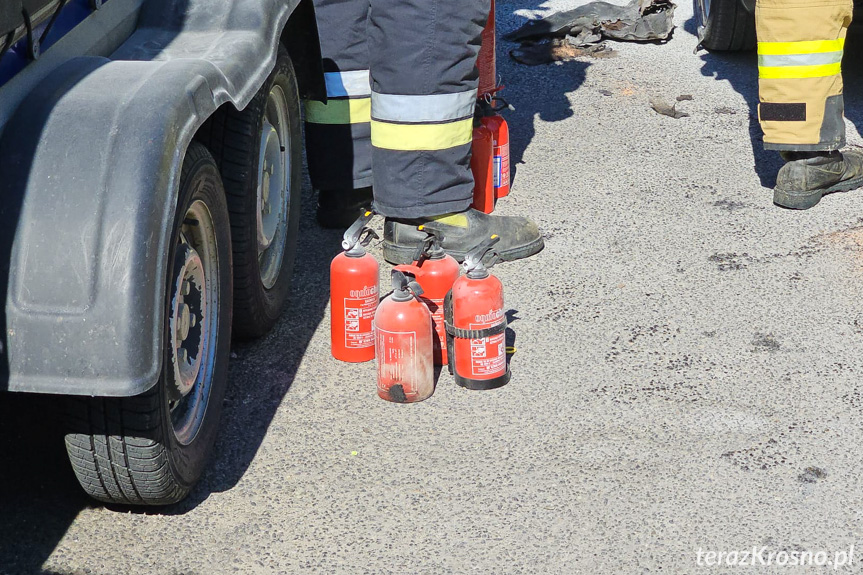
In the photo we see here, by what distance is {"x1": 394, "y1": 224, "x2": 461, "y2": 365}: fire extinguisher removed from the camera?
3.14m

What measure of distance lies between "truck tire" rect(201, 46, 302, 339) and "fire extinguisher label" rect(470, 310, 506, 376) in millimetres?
743

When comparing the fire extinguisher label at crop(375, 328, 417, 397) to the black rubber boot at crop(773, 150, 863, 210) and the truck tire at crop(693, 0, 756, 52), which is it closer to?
the black rubber boot at crop(773, 150, 863, 210)

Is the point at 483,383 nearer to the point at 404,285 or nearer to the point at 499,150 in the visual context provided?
the point at 404,285

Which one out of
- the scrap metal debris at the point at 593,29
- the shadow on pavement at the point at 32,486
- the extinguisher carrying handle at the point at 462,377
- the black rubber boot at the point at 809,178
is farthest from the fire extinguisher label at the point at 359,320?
the scrap metal debris at the point at 593,29

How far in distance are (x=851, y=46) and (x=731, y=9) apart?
2.66 feet

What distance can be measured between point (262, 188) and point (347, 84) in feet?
2.89

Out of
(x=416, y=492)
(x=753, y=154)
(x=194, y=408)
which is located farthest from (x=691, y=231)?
(x=194, y=408)

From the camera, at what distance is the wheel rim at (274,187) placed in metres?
3.36

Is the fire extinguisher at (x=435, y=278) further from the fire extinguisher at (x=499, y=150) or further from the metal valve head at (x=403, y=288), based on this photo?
the fire extinguisher at (x=499, y=150)

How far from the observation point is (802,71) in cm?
402

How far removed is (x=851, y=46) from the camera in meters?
6.05

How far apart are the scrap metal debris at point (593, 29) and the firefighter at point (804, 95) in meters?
2.18

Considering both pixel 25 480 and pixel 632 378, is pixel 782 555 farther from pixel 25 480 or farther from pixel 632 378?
pixel 25 480

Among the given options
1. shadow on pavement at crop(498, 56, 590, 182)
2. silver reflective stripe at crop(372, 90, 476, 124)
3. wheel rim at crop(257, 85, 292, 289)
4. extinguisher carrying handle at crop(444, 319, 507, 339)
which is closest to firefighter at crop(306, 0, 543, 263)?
silver reflective stripe at crop(372, 90, 476, 124)
